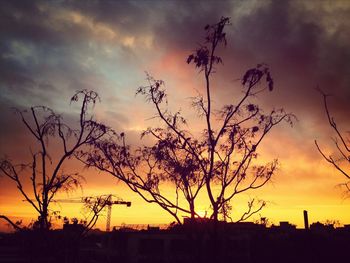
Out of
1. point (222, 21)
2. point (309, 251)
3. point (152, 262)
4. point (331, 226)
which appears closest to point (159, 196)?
point (222, 21)

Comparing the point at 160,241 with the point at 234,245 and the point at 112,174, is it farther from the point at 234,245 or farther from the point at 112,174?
the point at 112,174

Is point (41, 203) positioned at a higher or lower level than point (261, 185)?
lower

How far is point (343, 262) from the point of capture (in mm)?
36219

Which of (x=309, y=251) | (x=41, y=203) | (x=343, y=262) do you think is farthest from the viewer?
(x=309, y=251)

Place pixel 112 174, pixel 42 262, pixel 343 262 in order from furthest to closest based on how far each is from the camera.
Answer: pixel 343 262
pixel 112 174
pixel 42 262

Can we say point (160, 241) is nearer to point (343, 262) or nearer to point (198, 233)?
point (343, 262)

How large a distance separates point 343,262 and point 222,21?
107 feet

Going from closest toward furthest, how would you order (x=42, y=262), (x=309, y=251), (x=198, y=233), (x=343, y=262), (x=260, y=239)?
(x=42, y=262) < (x=198, y=233) < (x=343, y=262) < (x=309, y=251) < (x=260, y=239)

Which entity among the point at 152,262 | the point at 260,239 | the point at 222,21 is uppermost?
the point at 222,21

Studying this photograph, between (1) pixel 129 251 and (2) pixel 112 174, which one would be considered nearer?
(2) pixel 112 174

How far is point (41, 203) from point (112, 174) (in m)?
8.38

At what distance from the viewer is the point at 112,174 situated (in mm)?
16875

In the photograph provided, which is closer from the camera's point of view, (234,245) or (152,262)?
(152,262)

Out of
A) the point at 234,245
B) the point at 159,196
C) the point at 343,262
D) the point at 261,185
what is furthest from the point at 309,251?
the point at 159,196
